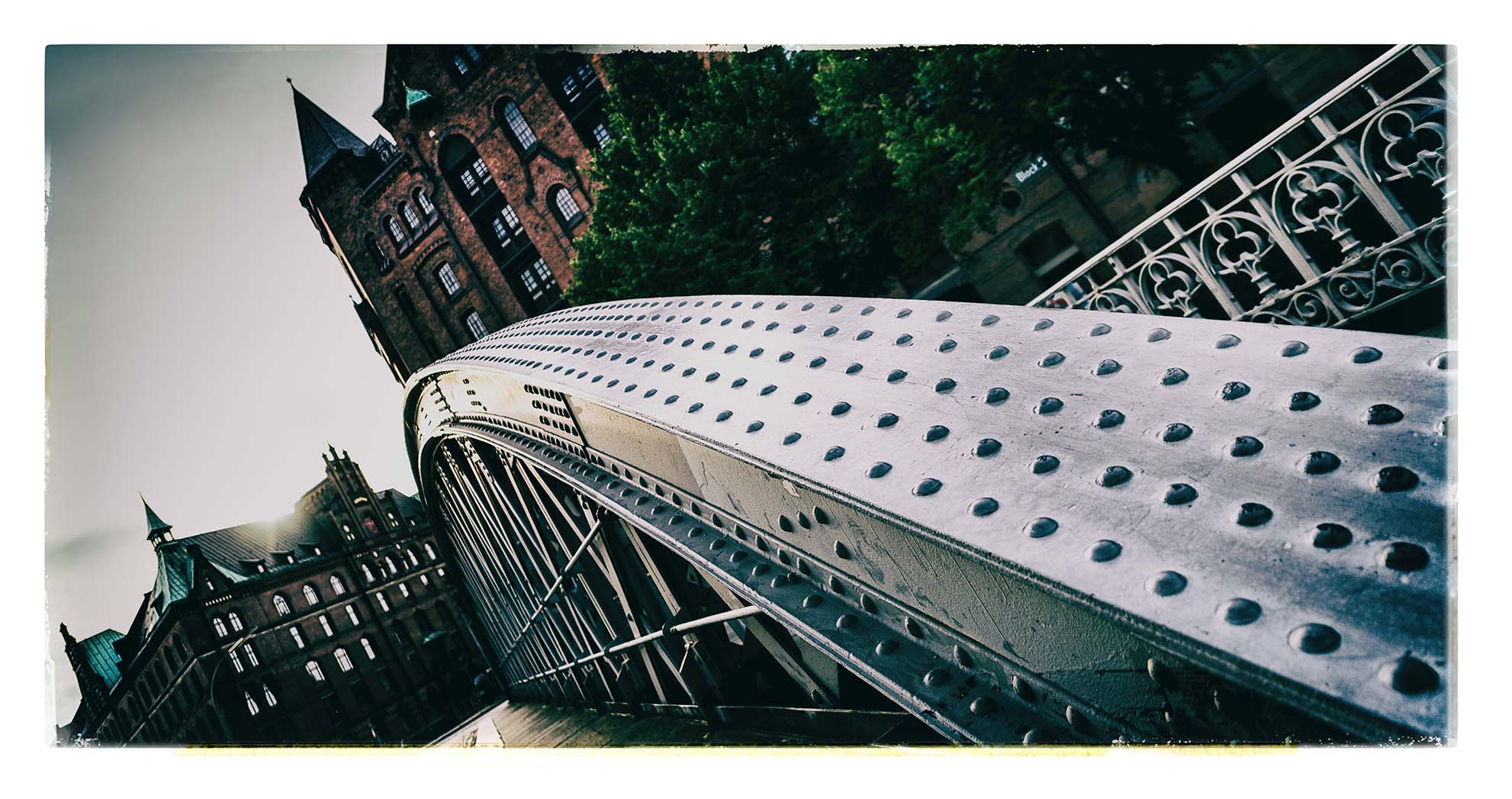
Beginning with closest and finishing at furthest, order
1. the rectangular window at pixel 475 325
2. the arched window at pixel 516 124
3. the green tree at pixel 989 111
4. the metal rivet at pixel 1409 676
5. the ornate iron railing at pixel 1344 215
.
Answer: the metal rivet at pixel 1409 676 < the ornate iron railing at pixel 1344 215 < the green tree at pixel 989 111 < the arched window at pixel 516 124 < the rectangular window at pixel 475 325

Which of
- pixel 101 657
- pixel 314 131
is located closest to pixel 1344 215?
pixel 101 657

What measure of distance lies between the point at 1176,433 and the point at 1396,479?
30cm

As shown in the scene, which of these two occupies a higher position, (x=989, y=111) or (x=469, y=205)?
(x=469, y=205)

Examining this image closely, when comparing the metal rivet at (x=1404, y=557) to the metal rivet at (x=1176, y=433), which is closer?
the metal rivet at (x=1404, y=557)

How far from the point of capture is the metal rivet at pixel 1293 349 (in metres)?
1.44

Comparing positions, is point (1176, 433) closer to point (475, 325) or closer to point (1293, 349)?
point (1293, 349)

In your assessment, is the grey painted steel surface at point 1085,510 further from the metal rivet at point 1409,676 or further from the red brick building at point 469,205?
the red brick building at point 469,205

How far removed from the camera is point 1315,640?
102 cm

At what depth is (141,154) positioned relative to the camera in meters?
3.94

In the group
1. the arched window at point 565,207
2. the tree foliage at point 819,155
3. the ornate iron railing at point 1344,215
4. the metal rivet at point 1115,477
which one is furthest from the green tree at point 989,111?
the arched window at point 565,207

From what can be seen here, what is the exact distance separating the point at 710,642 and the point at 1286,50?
330 centimetres

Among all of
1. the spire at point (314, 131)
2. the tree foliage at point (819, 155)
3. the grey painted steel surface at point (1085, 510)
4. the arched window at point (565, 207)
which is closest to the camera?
the grey painted steel surface at point (1085, 510)

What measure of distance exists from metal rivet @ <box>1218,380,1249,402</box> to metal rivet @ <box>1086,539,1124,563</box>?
0.40 metres
